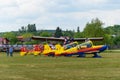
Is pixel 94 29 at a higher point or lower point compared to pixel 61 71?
higher

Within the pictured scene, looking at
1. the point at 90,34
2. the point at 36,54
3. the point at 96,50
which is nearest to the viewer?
the point at 96,50

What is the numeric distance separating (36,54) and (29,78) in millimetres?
39322

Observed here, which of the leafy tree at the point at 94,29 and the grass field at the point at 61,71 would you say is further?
the leafy tree at the point at 94,29

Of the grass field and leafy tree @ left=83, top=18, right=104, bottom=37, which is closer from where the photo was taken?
the grass field

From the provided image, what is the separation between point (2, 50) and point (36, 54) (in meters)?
30.5

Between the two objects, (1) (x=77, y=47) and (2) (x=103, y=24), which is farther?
(2) (x=103, y=24)

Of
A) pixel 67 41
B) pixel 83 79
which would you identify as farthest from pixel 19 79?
pixel 67 41

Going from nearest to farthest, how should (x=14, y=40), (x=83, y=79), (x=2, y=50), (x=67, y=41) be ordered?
(x=83, y=79), (x=67, y=41), (x=2, y=50), (x=14, y=40)

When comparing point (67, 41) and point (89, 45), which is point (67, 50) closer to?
point (89, 45)

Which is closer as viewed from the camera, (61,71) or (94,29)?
(61,71)

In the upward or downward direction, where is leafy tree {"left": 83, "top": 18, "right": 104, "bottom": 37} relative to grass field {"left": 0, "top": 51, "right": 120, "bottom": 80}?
upward

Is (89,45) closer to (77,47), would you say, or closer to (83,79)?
(77,47)

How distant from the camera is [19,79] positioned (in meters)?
22.0

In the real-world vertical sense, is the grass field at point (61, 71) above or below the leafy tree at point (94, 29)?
below
